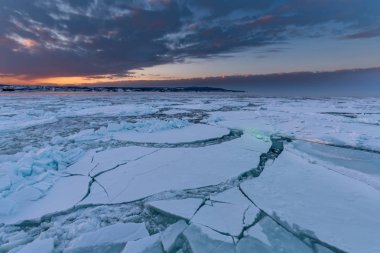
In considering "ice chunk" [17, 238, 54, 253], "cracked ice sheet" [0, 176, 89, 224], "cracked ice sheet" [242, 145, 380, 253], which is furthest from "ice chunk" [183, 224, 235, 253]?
"cracked ice sheet" [0, 176, 89, 224]

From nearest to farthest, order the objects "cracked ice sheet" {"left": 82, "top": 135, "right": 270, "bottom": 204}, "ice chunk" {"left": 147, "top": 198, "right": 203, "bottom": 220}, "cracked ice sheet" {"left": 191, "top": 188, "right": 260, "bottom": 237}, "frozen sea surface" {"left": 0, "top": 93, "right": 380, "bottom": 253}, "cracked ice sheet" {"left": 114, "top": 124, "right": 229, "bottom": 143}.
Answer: "frozen sea surface" {"left": 0, "top": 93, "right": 380, "bottom": 253}, "cracked ice sheet" {"left": 191, "top": 188, "right": 260, "bottom": 237}, "ice chunk" {"left": 147, "top": 198, "right": 203, "bottom": 220}, "cracked ice sheet" {"left": 82, "top": 135, "right": 270, "bottom": 204}, "cracked ice sheet" {"left": 114, "top": 124, "right": 229, "bottom": 143}

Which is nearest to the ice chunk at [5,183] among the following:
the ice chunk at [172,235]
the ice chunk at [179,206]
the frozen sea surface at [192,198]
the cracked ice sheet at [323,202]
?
the frozen sea surface at [192,198]

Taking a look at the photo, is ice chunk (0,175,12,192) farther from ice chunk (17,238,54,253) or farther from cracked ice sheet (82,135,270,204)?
ice chunk (17,238,54,253)

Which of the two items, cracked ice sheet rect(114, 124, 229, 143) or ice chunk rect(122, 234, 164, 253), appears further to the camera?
cracked ice sheet rect(114, 124, 229, 143)

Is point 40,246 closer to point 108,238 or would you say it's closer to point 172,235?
point 108,238

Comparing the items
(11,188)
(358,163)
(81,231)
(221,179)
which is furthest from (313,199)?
(11,188)

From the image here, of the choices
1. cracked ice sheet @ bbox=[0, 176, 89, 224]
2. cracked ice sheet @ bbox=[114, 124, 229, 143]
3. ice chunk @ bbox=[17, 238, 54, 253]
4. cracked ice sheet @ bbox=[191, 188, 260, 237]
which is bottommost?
cracked ice sheet @ bbox=[114, 124, 229, 143]
